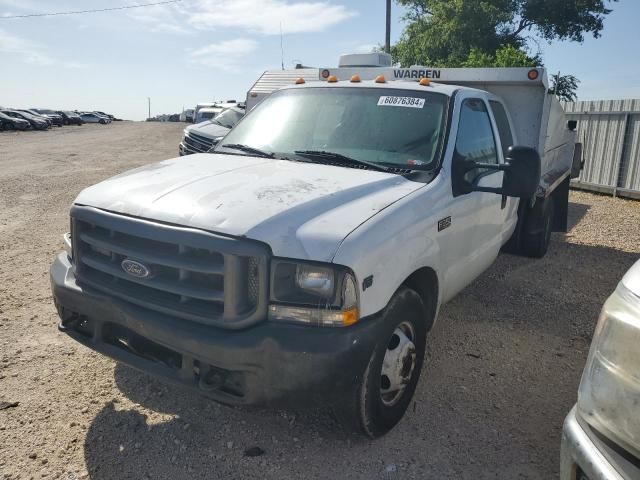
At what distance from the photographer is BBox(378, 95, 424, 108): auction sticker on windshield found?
3.81 m

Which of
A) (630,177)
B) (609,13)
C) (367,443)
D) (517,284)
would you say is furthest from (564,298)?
(609,13)

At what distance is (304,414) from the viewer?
10.7 feet

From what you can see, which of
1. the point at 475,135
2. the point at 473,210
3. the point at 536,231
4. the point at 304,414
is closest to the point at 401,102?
the point at 475,135

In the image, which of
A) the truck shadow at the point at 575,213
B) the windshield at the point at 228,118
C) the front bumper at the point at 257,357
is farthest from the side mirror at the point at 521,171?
the windshield at the point at 228,118

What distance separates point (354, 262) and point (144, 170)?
172 centimetres

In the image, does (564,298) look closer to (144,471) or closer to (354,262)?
(354,262)

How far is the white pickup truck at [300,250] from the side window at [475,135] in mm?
22

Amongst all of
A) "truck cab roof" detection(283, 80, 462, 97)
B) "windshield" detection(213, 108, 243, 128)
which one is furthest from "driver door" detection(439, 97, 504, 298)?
"windshield" detection(213, 108, 243, 128)

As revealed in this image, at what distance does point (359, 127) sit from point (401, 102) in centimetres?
35

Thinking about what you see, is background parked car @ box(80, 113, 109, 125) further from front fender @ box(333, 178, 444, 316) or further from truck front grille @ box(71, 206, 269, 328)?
front fender @ box(333, 178, 444, 316)

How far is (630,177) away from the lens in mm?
11359

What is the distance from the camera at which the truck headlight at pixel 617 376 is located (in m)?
1.68

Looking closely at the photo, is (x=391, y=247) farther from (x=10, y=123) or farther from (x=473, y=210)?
(x=10, y=123)

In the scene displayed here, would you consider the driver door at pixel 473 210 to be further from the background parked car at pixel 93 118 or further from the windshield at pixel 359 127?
the background parked car at pixel 93 118
